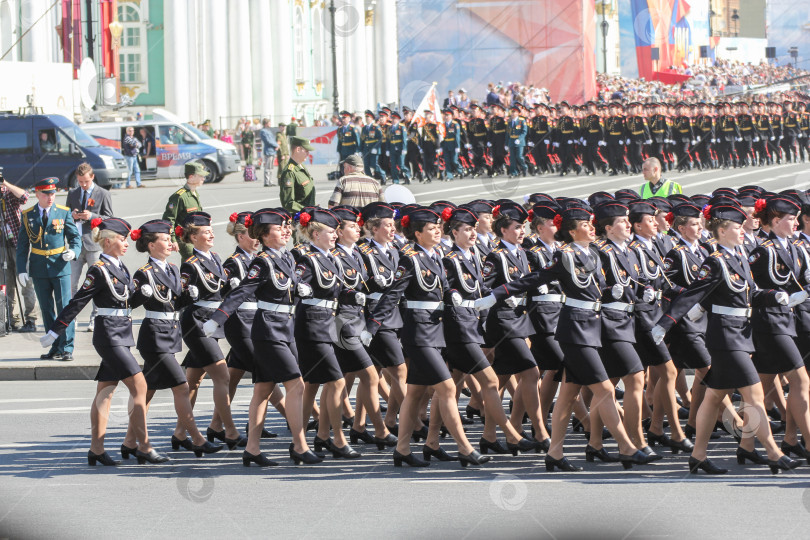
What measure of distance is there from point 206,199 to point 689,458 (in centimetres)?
Result: 2075

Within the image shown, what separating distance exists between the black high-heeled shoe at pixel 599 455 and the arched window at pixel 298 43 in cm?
4638

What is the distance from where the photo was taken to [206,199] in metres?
28.5

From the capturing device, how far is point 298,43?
54.7m

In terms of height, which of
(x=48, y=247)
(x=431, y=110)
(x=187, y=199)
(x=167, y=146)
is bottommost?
(x=48, y=247)

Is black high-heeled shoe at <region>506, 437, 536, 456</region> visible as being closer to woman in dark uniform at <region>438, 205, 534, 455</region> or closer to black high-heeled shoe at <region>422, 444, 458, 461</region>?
woman in dark uniform at <region>438, 205, 534, 455</region>

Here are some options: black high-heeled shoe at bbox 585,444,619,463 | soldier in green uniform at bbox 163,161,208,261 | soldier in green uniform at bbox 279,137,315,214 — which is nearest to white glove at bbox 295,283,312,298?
black high-heeled shoe at bbox 585,444,619,463

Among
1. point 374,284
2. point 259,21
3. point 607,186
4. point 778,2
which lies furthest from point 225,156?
point 778,2

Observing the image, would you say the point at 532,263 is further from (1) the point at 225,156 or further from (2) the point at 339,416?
(1) the point at 225,156

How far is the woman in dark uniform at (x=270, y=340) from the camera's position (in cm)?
877

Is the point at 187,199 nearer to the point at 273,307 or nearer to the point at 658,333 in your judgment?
the point at 273,307

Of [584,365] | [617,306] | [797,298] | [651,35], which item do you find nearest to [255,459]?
[584,365]

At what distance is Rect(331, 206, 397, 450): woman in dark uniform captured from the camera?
919cm

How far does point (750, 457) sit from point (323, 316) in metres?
2.78

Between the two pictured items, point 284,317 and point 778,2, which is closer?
point 284,317
